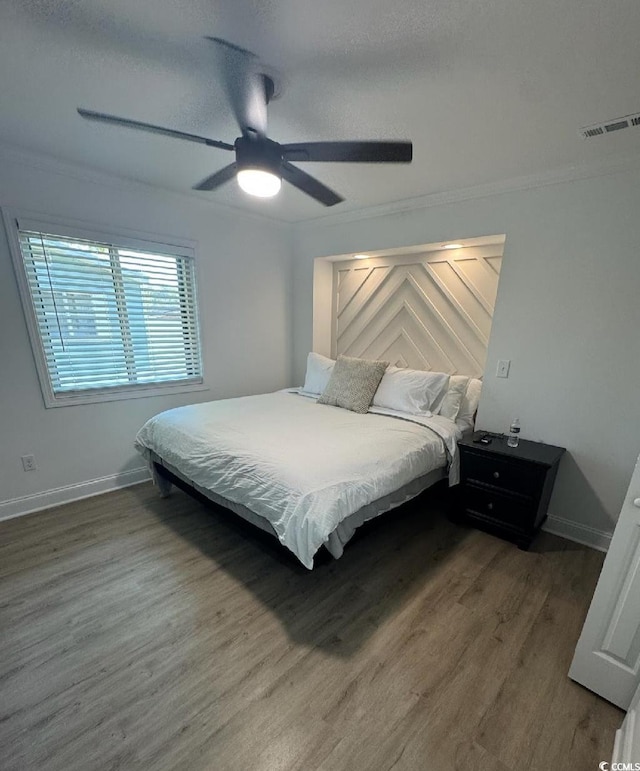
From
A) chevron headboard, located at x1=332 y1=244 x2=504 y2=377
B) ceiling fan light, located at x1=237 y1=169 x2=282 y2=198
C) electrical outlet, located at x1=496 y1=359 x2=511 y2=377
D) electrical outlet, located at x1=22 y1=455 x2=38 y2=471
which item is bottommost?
electrical outlet, located at x1=22 y1=455 x2=38 y2=471

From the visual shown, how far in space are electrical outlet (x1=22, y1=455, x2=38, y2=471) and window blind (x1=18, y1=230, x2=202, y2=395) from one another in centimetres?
51

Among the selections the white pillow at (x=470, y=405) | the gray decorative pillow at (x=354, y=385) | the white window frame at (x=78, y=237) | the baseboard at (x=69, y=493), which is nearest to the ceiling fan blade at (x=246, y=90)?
the white window frame at (x=78, y=237)

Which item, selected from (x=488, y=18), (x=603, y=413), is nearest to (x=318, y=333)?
(x=603, y=413)

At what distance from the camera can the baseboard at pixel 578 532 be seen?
7.47ft

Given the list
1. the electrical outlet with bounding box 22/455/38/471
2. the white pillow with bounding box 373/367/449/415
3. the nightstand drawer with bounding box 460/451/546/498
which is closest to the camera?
the nightstand drawer with bounding box 460/451/546/498

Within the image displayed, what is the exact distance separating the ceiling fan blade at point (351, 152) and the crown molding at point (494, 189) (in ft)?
4.59

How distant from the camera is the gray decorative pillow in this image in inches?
113

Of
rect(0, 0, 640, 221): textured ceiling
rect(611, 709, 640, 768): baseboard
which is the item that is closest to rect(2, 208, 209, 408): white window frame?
rect(0, 0, 640, 221): textured ceiling

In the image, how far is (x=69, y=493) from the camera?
2730mm

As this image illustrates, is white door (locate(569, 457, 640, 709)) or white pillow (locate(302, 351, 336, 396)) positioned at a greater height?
white pillow (locate(302, 351, 336, 396))

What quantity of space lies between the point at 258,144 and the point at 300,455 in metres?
1.53

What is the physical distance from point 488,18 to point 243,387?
3264 mm

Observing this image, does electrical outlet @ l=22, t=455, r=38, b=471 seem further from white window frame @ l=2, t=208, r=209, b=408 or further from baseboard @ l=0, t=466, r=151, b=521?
white window frame @ l=2, t=208, r=209, b=408

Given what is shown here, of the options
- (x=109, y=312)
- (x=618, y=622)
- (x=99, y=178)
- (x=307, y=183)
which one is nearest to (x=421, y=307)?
(x=307, y=183)
